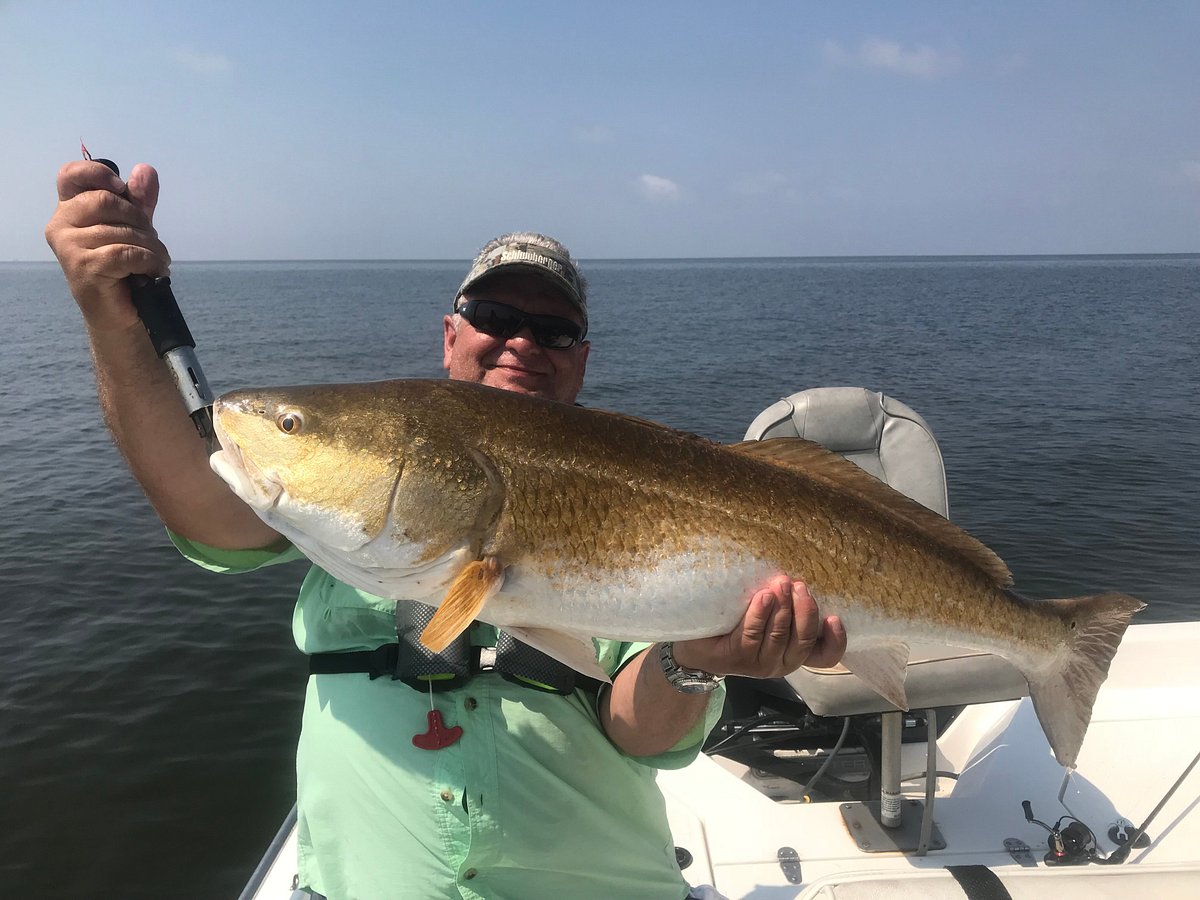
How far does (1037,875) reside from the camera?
404 centimetres

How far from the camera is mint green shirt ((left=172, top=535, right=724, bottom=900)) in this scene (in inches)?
101

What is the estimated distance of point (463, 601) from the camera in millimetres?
2090

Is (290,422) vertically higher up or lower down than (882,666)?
higher up

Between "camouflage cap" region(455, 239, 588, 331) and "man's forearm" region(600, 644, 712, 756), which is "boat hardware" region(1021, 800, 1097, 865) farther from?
"camouflage cap" region(455, 239, 588, 331)

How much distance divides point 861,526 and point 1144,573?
1318 centimetres

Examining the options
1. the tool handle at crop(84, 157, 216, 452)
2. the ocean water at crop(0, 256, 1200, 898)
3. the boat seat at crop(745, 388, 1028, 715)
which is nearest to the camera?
the tool handle at crop(84, 157, 216, 452)

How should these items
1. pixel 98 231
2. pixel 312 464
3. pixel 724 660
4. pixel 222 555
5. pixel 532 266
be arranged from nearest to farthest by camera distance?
pixel 312 464 → pixel 98 231 → pixel 724 660 → pixel 222 555 → pixel 532 266

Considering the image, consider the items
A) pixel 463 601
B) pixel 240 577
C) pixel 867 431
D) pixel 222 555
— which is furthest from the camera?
pixel 240 577

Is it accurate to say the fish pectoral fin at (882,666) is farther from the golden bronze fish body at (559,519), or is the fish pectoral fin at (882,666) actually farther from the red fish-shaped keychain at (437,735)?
the red fish-shaped keychain at (437,735)

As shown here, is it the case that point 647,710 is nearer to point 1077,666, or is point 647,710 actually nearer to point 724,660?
point 724,660

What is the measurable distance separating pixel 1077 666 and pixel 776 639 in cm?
126

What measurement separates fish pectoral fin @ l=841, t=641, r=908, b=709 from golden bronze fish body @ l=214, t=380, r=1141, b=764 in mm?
93

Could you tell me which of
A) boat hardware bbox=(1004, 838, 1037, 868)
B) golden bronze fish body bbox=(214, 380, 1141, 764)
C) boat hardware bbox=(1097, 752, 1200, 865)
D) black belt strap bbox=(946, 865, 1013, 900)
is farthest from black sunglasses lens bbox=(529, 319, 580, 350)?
boat hardware bbox=(1097, 752, 1200, 865)

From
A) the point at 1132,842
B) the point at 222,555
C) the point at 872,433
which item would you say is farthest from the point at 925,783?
the point at 222,555
